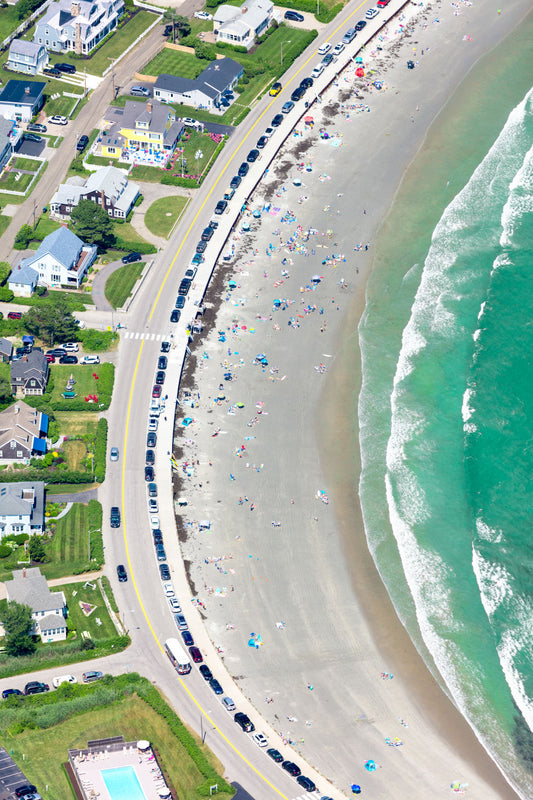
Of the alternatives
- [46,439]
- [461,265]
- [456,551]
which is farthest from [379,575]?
[461,265]

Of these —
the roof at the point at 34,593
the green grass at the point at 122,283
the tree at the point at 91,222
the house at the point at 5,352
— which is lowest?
the roof at the point at 34,593

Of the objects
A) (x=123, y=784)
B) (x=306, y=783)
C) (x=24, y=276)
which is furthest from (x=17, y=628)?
(x=24, y=276)

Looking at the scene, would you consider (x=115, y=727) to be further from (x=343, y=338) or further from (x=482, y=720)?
(x=343, y=338)

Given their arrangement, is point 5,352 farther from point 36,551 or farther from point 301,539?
point 301,539

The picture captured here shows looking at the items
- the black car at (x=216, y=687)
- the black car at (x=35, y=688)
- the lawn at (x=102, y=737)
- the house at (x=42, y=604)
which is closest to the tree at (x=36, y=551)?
the house at (x=42, y=604)

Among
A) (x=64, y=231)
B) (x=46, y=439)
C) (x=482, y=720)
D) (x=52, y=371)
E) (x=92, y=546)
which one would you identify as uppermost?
(x=64, y=231)

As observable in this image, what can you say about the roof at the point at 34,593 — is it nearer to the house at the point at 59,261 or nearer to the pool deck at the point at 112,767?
the pool deck at the point at 112,767
